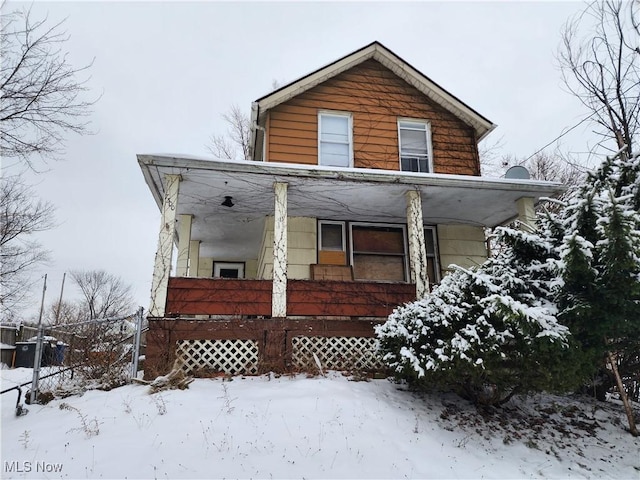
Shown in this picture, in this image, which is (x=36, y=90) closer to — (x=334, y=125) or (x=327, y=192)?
(x=334, y=125)

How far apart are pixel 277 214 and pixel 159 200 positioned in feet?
9.65

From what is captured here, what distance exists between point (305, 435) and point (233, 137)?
22.0 m

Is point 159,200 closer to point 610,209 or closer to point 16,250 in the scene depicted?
point 610,209

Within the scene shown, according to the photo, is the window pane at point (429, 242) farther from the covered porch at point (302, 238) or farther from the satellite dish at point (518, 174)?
the satellite dish at point (518, 174)

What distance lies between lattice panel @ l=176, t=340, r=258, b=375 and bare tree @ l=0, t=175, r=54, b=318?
15299mm

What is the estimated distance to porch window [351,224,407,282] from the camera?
976 cm

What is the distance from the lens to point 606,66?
9.64m

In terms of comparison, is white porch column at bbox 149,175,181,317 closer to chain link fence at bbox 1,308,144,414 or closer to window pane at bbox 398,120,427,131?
chain link fence at bbox 1,308,144,414

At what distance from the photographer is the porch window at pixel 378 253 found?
976 cm

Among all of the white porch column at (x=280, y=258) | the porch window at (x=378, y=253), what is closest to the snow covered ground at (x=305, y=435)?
the white porch column at (x=280, y=258)

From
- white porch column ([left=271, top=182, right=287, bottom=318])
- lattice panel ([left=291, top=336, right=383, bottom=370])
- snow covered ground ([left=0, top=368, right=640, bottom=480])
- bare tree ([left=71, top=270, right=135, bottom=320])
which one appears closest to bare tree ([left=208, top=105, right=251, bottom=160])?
white porch column ([left=271, top=182, right=287, bottom=318])

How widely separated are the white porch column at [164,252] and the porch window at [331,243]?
3.60 meters

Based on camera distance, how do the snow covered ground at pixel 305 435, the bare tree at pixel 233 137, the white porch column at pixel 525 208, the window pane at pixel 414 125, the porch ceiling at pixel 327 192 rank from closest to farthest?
the snow covered ground at pixel 305 435 → the porch ceiling at pixel 327 192 → the white porch column at pixel 525 208 → the window pane at pixel 414 125 → the bare tree at pixel 233 137

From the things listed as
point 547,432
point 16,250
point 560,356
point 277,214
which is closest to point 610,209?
point 560,356
